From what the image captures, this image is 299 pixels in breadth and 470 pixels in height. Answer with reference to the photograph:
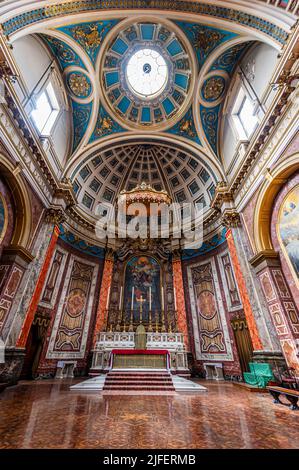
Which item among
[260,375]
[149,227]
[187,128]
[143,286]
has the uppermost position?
[187,128]

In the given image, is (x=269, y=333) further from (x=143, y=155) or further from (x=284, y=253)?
(x=143, y=155)

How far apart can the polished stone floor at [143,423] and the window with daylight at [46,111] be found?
1069cm

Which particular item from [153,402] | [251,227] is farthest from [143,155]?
[153,402]

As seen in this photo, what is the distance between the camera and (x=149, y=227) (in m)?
16.5

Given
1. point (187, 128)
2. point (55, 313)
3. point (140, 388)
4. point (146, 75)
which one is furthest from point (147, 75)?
point (140, 388)

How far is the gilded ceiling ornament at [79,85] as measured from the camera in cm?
1148

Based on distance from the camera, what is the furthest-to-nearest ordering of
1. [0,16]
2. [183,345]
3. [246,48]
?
[183,345]
[246,48]
[0,16]

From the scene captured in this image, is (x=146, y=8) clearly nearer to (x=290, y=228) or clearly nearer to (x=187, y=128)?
(x=187, y=128)

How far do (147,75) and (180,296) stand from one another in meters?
14.5

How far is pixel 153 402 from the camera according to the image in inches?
197

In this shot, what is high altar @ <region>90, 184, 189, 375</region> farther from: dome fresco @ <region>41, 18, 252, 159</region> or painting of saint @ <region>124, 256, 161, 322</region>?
dome fresco @ <region>41, 18, 252, 159</region>

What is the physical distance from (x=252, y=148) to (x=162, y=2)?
7022 mm

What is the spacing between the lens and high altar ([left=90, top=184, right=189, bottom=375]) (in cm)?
1077

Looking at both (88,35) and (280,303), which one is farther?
(88,35)
